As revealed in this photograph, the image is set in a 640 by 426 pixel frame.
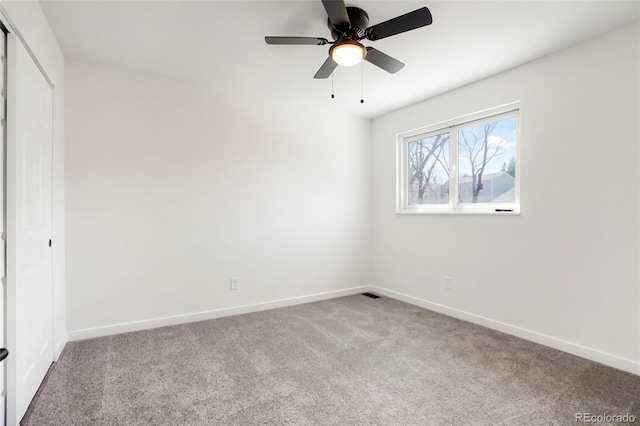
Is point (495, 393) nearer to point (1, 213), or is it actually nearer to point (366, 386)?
point (366, 386)

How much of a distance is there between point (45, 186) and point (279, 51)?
6.32 feet

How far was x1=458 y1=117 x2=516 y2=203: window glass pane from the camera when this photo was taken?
297cm

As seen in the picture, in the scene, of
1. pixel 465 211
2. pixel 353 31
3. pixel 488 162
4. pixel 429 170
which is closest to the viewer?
pixel 353 31

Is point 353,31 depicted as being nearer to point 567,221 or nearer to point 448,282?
point 567,221

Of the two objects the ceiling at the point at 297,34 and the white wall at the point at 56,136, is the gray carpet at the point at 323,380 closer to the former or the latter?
the white wall at the point at 56,136

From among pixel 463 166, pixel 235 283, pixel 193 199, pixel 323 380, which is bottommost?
pixel 323 380

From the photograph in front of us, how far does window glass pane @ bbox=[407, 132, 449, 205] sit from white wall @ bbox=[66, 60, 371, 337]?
0.78 meters

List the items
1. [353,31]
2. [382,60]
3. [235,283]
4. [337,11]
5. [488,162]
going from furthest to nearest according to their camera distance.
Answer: [235,283]
[488,162]
[382,60]
[353,31]
[337,11]

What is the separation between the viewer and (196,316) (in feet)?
10.4

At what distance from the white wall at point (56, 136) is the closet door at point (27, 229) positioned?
0.11m

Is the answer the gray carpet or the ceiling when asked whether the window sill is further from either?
the ceiling

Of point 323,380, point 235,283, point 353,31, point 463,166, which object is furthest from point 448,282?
point 353,31

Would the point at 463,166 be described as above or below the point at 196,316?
above

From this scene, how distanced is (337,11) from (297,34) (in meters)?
0.68
